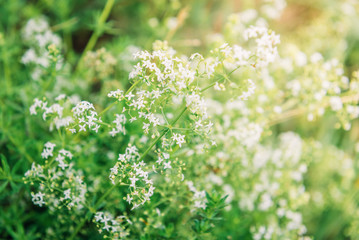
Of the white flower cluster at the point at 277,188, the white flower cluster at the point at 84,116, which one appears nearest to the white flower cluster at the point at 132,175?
the white flower cluster at the point at 84,116

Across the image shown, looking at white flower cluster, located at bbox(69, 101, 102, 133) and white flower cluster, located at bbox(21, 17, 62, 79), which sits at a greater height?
white flower cluster, located at bbox(21, 17, 62, 79)

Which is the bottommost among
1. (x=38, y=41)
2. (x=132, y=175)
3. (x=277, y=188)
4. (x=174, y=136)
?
(x=132, y=175)

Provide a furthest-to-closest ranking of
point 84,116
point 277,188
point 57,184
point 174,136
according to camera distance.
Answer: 1. point 277,188
2. point 57,184
3. point 84,116
4. point 174,136

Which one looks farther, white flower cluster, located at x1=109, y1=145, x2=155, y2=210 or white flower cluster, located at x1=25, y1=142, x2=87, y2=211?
white flower cluster, located at x1=25, y1=142, x2=87, y2=211

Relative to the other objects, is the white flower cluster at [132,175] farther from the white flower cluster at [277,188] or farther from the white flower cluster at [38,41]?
the white flower cluster at [38,41]

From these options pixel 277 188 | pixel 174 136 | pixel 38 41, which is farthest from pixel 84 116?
pixel 277 188

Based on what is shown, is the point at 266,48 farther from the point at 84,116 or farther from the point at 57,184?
the point at 57,184

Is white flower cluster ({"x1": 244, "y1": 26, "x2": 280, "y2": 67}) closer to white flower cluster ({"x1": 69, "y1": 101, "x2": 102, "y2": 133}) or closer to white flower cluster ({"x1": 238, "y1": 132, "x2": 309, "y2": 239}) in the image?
white flower cluster ({"x1": 69, "y1": 101, "x2": 102, "y2": 133})

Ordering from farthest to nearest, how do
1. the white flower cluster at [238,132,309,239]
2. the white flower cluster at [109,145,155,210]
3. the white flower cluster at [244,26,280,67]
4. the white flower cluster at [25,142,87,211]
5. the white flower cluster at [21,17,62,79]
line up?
the white flower cluster at [21,17,62,79], the white flower cluster at [238,132,309,239], the white flower cluster at [25,142,87,211], the white flower cluster at [244,26,280,67], the white flower cluster at [109,145,155,210]

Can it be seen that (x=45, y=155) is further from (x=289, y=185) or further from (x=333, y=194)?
(x=333, y=194)

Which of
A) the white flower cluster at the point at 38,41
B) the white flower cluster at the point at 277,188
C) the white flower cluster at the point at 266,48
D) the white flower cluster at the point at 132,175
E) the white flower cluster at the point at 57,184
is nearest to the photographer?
the white flower cluster at the point at 132,175

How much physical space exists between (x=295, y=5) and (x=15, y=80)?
549 cm

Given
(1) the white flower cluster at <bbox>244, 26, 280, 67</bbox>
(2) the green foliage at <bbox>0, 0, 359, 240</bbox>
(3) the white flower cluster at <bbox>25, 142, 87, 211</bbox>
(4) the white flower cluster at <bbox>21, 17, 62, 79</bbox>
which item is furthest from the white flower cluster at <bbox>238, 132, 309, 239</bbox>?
(4) the white flower cluster at <bbox>21, 17, 62, 79</bbox>

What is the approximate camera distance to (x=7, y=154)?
356 centimetres
